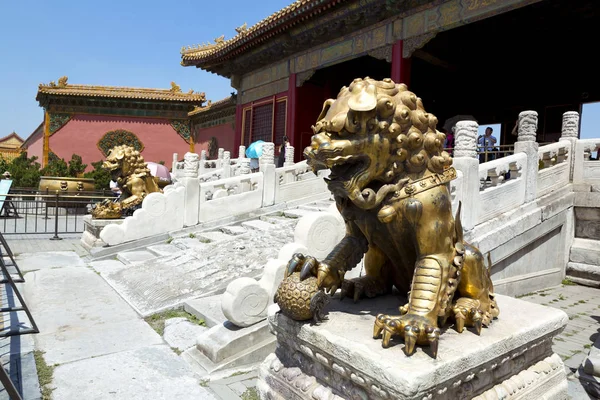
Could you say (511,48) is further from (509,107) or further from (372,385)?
(372,385)

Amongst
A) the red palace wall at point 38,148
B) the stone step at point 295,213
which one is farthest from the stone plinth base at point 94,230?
the red palace wall at point 38,148

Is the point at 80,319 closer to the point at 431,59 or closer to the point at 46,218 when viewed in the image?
the point at 46,218

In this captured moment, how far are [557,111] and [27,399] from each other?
47.9ft

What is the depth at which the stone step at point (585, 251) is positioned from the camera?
591 cm

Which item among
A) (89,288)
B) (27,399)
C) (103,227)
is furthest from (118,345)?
(103,227)

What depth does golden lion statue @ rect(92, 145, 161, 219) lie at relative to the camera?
26.6 ft

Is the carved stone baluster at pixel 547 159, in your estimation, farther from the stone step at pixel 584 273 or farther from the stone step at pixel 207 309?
→ the stone step at pixel 207 309

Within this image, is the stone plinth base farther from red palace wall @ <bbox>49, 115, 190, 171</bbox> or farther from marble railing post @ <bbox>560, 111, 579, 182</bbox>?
red palace wall @ <bbox>49, 115, 190, 171</bbox>

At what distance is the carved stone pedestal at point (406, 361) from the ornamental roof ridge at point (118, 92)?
22.8 m

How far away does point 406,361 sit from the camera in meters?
1.71

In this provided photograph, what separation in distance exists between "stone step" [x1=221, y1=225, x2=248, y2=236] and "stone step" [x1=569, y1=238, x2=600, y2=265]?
501 centimetres

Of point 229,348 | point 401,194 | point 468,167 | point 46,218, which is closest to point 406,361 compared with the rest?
point 401,194

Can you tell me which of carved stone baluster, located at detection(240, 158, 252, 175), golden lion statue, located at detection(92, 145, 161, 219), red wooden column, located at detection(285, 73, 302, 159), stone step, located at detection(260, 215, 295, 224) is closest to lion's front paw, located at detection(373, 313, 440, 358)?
stone step, located at detection(260, 215, 295, 224)

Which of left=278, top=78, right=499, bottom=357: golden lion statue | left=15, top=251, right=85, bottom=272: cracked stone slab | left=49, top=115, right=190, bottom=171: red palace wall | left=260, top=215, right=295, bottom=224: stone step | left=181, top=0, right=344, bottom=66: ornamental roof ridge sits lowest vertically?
left=15, top=251, right=85, bottom=272: cracked stone slab
